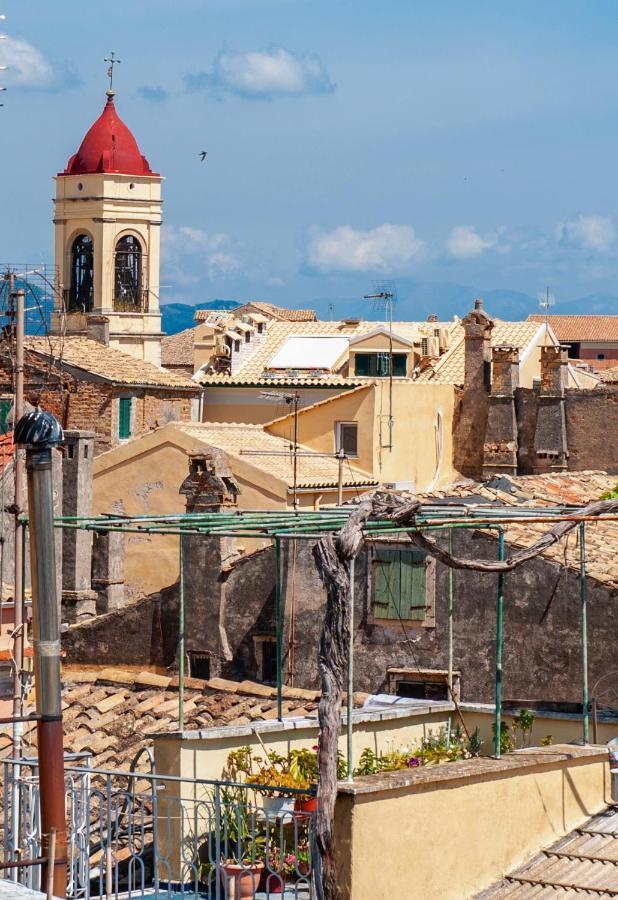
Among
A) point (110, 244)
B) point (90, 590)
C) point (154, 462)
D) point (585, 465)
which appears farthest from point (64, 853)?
point (110, 244)

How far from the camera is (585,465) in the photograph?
1683 inches

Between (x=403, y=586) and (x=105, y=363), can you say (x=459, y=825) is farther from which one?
(x=105, y=363)

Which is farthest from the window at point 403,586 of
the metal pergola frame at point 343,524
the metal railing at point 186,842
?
the metal railing at point 186,842

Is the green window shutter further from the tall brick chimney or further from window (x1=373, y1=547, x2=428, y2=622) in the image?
the tall brick chimney

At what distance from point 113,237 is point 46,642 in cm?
4925

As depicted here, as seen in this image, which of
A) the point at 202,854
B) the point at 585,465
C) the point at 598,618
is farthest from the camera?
the point at 585,465

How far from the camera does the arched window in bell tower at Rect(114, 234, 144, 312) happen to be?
5738 centimetres

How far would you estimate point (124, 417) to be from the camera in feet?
133

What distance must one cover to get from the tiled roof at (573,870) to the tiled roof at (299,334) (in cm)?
3451

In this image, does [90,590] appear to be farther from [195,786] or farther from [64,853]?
[64,853]

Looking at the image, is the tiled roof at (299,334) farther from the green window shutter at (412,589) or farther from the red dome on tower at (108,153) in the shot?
the green window shutter at (412,589)

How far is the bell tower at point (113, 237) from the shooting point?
185ft

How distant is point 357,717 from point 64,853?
4.78 meters

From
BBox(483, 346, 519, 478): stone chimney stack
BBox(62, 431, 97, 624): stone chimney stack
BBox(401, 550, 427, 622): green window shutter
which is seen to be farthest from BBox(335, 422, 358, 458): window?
BBox(401, 550, 427, 622): green window shutter
